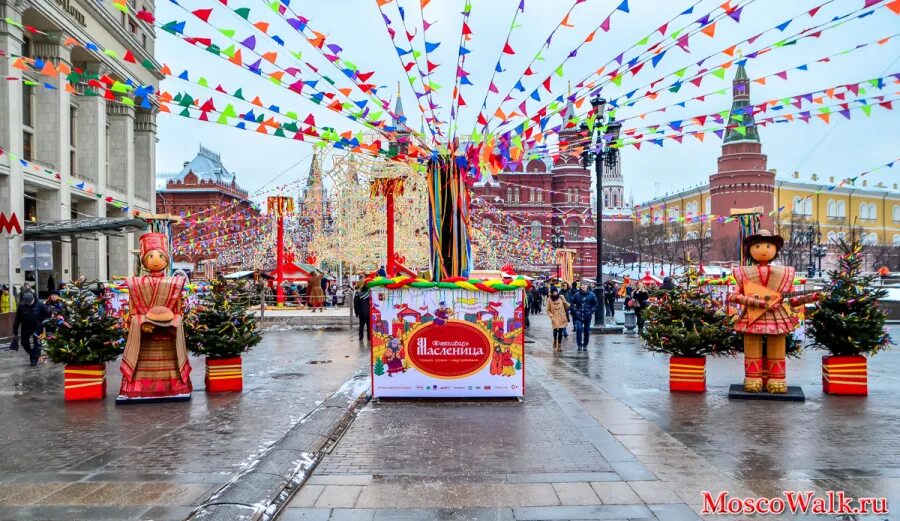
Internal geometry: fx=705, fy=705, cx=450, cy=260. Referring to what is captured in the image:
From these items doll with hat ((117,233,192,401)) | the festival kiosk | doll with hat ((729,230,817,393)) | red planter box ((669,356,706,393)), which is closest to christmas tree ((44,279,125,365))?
doll with hat ((117,233,192,401))

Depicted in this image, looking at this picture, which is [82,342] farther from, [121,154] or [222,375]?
[121,154]

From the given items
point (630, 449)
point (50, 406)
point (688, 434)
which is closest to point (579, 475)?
point (630, 449)

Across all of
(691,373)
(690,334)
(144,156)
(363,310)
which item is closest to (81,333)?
(690,334)

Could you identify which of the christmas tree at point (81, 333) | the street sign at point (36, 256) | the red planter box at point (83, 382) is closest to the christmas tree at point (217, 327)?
the christmas tree at point (81, 333)

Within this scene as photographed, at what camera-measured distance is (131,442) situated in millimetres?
7363

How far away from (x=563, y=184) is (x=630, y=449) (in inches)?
2820

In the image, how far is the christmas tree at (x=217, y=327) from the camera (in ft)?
34.7

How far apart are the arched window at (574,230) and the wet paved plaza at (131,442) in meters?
64.5

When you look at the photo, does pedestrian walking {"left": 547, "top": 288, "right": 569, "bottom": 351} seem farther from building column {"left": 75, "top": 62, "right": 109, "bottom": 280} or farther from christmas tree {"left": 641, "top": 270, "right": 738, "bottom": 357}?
building column {"left": 75, "top": 62, "right": 109, "bottom": 280}

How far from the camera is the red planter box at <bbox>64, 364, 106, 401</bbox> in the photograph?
32.6ft

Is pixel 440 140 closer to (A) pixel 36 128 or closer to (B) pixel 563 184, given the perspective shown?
(A) pixel 36 128

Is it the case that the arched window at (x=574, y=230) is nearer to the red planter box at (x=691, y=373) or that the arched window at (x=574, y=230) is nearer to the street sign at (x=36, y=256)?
the street sign at (x=36, y=256)

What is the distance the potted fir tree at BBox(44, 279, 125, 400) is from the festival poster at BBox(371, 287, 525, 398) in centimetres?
396

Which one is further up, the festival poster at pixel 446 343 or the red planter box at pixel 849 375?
the festival poster at pixel 446 343
